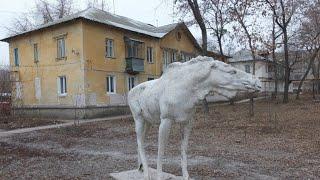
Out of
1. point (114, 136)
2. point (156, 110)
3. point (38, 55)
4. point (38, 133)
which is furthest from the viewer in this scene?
point (38, 55)

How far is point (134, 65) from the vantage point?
91.3ft

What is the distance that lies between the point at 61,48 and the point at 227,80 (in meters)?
22.4

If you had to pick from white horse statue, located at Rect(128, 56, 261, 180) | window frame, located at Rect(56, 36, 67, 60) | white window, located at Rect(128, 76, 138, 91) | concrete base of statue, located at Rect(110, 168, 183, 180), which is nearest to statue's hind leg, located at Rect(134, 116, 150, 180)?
concrete base of statue, located at Rect(110, 168, 183, 180)

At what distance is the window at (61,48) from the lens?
25737 millimetres

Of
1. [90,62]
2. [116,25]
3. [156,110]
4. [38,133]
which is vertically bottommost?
[38,133]

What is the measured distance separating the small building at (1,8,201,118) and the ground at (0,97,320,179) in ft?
29.1

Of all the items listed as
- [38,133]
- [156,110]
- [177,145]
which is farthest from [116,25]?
[156,110]

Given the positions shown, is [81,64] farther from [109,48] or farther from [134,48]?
[134,48]

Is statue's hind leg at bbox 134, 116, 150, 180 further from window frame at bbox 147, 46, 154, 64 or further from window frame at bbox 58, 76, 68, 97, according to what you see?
window frame at bbox 147, 46, 154, 64

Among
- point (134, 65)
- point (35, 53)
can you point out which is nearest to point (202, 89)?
point (134, 65)

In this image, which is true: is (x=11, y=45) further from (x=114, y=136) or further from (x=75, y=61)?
(x=114, y=136)

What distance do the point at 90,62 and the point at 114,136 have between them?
442 inches

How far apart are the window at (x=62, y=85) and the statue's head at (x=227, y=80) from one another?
2168cm

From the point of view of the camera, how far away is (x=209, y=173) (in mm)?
7605
